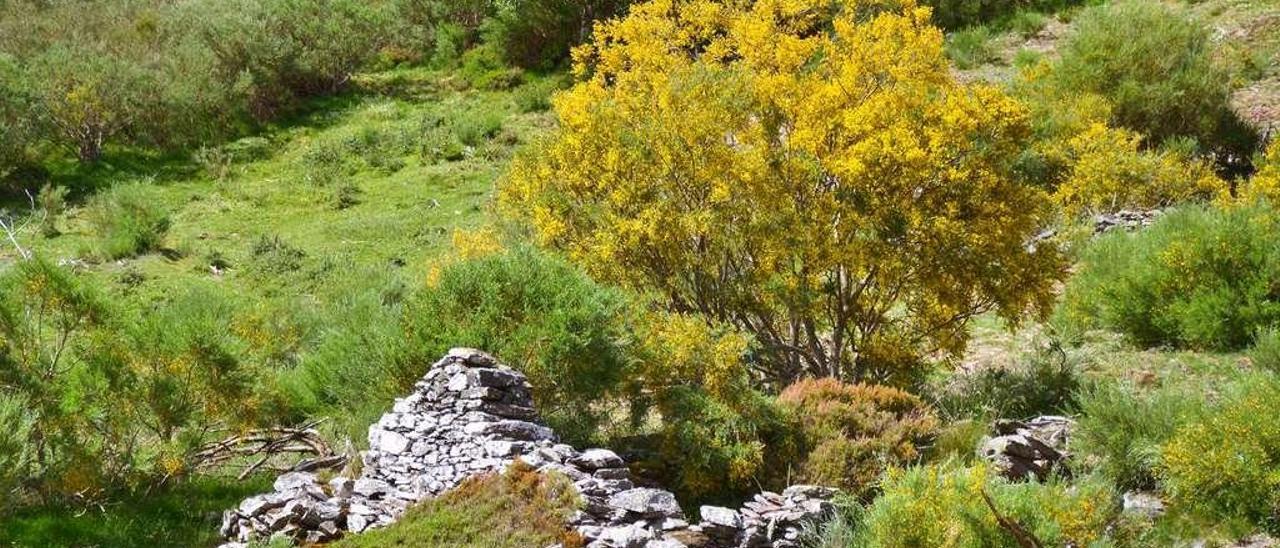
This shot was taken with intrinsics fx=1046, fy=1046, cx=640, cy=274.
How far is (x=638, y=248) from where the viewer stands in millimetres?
12648

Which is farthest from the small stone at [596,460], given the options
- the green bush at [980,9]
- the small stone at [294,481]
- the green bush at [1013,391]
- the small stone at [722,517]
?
the green bush at [980,9]

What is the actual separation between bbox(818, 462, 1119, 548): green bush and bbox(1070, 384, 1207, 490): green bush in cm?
169

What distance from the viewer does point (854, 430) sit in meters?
10.4

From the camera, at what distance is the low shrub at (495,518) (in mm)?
8250

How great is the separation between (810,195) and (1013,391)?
3449mm

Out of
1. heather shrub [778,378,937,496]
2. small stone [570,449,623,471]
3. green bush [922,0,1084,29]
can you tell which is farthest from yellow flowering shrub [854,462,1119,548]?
green bush [922,0,1084,29]

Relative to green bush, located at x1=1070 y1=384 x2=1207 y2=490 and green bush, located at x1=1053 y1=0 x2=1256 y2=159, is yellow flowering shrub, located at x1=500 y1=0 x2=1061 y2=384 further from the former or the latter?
green bush, located at x1=1053 y1=0 x2=1256 y2=159

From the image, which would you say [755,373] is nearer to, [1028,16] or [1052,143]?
[1052,143]

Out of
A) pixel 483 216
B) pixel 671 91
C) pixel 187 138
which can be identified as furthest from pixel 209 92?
pixel 671 91

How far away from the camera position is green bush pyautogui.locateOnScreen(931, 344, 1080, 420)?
12211 mm

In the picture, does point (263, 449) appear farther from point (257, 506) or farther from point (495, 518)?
point (495, 518)

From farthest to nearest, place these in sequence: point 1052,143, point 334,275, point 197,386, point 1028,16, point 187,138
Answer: point 1028,16 < point 187,138 < point 1052,143 < point 334,275 < point 197,386

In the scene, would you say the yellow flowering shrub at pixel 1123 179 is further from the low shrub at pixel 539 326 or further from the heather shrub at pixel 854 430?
the low shrub at pixel 539 326

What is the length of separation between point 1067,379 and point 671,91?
6.16m
